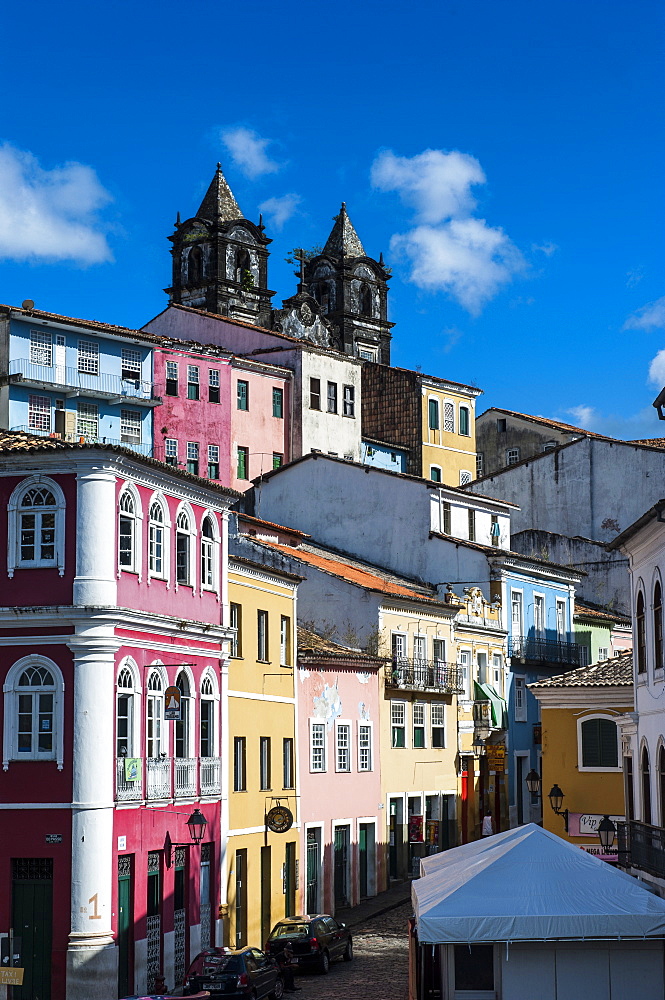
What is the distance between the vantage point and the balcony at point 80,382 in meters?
59.3

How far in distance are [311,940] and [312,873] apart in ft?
26.8

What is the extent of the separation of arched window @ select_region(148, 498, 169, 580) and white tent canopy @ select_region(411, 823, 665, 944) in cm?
1061

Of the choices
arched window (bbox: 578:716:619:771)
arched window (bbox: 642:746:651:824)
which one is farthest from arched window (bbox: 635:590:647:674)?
arched window (bbox: 578:716:619:771)

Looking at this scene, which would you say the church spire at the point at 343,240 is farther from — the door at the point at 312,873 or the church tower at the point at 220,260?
Result: the door at the point at 312,873

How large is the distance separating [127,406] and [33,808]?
36744 mm

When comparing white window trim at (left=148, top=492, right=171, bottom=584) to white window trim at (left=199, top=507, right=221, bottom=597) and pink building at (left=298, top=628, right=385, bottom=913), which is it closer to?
white window trim at (left=199, top=507, right=221, bottom=597)

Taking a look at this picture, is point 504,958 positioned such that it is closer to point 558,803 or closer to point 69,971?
point 69,971

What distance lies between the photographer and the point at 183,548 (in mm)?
33562

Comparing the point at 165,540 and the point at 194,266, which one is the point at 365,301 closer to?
the point at 194,266

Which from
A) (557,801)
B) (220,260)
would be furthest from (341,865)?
(220,260)

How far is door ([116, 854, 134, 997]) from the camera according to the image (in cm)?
2886

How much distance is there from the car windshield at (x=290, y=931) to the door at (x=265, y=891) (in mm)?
2944

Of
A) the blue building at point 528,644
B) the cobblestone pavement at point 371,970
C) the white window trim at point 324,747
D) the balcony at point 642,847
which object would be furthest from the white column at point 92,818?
the blue building at point 528,644

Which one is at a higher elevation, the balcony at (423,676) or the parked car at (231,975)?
the balcony at (423,676)
